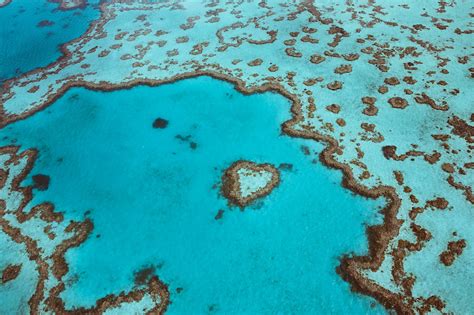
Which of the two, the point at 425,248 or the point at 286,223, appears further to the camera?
the point at 286,223

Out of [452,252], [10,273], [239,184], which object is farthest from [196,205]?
[452,252]

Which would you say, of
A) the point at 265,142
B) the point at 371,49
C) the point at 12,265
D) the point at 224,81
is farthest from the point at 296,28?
the point at 12,265

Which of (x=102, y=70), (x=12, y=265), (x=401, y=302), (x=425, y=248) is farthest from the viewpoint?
(x=102, y=70)

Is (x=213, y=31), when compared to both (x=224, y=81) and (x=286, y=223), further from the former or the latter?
(x=286, y=223)

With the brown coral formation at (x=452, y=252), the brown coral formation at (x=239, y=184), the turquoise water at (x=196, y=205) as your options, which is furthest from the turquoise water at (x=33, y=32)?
the brown coral formation at (x=452, y=252)

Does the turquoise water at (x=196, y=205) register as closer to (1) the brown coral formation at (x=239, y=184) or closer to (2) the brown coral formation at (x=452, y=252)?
(1) the brown coral formation at (x=239, y=184)

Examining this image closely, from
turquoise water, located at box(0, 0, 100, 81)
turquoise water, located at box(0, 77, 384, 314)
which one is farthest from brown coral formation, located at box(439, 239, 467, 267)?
turquoise water, located at box(0, 0, 100, 81)
